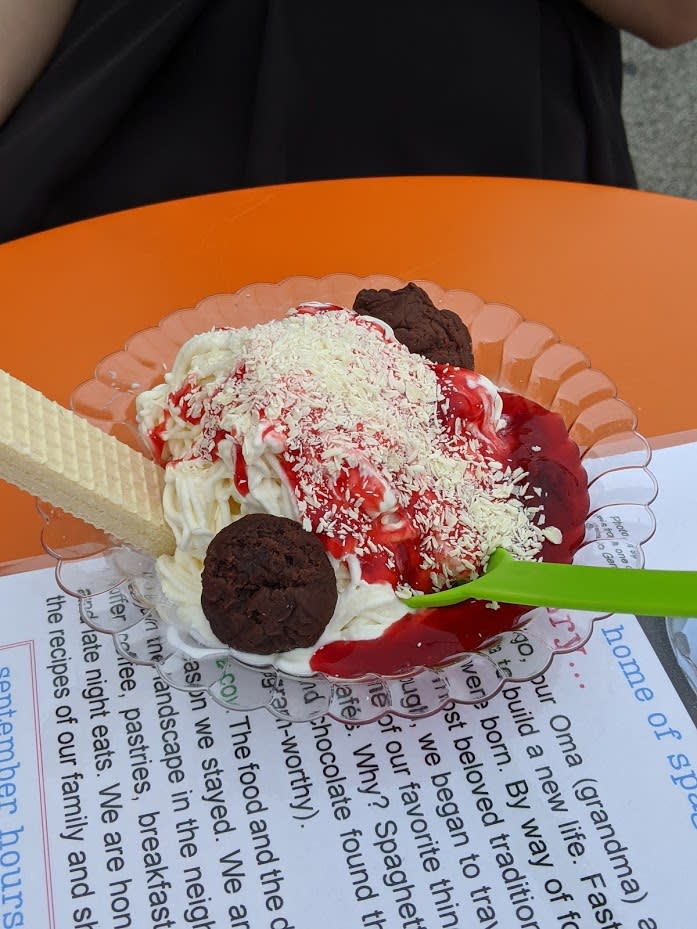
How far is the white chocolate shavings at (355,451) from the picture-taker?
90 cm

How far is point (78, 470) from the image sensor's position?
897 millimetres

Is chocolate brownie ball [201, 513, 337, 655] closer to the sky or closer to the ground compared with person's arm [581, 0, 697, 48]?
closer to the ground

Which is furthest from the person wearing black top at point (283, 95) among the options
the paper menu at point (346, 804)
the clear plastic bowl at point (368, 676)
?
the paper menu at point (346, 804)

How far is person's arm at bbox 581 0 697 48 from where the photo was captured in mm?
1534

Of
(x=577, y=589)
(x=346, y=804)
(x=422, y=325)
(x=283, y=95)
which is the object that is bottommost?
(x=346, y=804)

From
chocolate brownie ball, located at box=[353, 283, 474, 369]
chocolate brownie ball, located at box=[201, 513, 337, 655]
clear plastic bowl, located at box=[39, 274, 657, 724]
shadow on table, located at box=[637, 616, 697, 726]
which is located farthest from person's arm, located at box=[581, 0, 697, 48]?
chocolate brownie ball, located at box=[201, 513, 337, 655]

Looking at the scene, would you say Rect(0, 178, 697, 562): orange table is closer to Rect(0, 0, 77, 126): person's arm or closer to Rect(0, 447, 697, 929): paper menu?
Rect(0, 0, 77, 126): person's arm

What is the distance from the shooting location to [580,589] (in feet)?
2.72

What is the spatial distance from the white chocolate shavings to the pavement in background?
1.89 m

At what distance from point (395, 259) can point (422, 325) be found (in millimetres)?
339

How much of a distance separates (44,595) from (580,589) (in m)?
0.59

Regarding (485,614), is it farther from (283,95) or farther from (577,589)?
(283,95)

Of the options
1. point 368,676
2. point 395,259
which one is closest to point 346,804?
point 368,676

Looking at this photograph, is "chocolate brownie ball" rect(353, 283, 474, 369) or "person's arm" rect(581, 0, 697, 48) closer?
"chocolate brownie ball" rect(353, 283, 474, 369)
